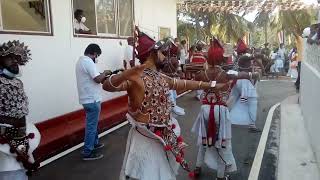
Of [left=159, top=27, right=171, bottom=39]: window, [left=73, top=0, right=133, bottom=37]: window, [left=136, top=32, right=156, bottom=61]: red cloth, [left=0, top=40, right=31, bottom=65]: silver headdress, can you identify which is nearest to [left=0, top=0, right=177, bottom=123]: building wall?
[left=73, top=0, right=133, bottom=37]: window

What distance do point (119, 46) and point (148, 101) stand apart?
313 inches

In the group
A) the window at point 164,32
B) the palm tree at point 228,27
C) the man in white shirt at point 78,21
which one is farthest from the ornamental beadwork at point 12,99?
the palm tree at point 228,27

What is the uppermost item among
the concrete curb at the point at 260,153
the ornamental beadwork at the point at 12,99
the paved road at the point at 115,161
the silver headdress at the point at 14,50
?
the silver headdress at the point at 14,50

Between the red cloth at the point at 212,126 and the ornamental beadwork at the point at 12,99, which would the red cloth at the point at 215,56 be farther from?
the ornamental beadwork at the point at 12,99

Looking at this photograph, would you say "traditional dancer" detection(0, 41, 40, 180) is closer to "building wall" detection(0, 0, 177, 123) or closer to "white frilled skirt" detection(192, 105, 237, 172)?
"white frilled skirt" detection(192, 105, 237, 172)

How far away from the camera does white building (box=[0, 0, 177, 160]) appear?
7.24m

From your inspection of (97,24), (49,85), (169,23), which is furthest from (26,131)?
(169,23)

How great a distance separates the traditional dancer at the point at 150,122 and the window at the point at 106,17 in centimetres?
574

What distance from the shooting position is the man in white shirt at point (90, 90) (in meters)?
5.93

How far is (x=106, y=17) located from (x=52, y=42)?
9.97 feet

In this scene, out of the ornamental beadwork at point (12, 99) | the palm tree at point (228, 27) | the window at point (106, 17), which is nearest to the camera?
the ornamental beadwork at point (12, 99)

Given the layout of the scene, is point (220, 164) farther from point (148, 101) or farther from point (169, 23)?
point (169, 23)

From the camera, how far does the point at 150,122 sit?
11.3 feet

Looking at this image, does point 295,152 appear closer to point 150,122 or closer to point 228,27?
point 150,122
